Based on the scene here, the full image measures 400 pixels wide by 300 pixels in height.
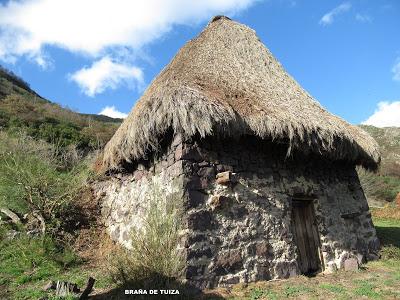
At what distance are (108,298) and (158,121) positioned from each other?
8.25ft

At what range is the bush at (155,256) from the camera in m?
5.12

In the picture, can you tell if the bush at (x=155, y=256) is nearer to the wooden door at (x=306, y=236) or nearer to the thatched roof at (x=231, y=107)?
the thatched roof at (x=231, y=107)

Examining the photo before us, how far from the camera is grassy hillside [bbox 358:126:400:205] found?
2119 cm

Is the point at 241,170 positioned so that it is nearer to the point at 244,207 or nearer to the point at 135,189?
the point at 244,207

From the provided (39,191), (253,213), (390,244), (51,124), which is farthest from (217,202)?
(51,124)

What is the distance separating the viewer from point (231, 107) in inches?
242

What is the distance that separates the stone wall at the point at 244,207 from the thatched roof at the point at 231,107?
377 mm

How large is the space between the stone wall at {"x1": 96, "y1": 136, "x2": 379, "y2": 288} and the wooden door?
0.12 m

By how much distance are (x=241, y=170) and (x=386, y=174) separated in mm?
24526

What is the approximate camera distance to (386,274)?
6430 millimetres

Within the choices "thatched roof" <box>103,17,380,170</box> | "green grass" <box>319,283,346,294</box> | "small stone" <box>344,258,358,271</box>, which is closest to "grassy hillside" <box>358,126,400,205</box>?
"thatched roof" <box>103,17,380,170</box>

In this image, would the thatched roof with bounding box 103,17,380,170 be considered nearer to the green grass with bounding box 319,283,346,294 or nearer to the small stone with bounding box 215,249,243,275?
the small stone with bounding box 215,249,243,275

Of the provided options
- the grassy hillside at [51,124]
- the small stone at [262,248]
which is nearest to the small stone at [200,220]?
the small stone at [262,248]

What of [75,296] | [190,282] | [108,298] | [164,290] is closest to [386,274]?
[190,282]
